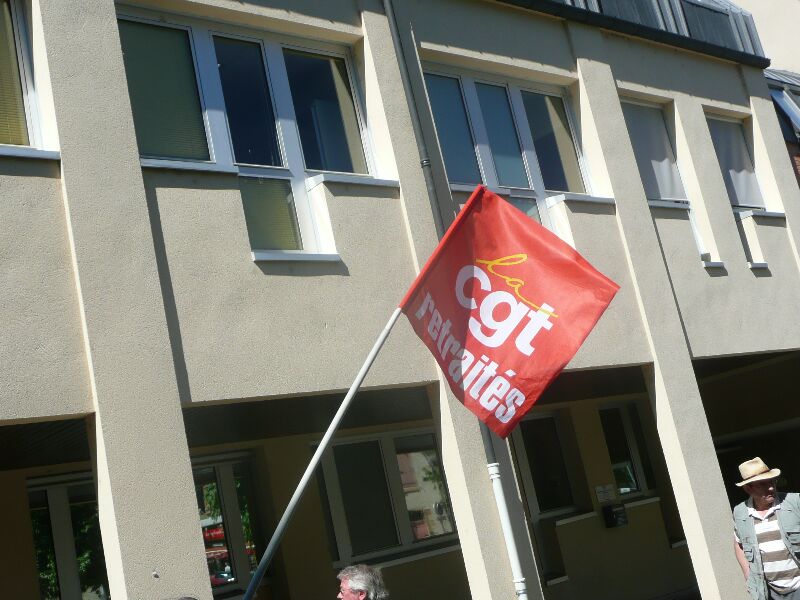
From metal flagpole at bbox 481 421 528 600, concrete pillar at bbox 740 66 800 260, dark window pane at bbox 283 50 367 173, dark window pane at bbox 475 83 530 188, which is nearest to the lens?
metal flagpole at bbox 481 421 528 600

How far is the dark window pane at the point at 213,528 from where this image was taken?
37.2 ft

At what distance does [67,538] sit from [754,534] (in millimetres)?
6270

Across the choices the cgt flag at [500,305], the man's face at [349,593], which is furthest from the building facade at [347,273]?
the man's face at [349,593]

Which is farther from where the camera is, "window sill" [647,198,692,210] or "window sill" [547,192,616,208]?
"window sill" [647,198,692,210]

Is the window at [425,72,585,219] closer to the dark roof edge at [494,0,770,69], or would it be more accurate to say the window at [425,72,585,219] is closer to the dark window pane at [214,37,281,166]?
the dark roof edge at [494,0,770,69]

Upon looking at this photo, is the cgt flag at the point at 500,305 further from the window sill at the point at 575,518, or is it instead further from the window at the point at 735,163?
the window sill at the point at 575,518

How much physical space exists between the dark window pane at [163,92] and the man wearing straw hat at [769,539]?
505cm

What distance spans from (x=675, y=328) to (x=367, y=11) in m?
4.63

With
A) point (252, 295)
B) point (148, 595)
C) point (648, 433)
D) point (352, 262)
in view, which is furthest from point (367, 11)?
point (648, 433)

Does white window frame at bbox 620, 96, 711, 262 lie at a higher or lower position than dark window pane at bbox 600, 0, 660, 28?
lower

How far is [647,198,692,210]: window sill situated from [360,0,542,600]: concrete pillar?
136 inches

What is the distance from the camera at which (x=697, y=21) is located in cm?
1377

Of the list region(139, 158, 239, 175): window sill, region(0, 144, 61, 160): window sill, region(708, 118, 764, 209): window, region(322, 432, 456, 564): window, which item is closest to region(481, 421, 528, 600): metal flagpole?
region(139, 158, 239, 175): window sill

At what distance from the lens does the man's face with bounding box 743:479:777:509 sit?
818cm
